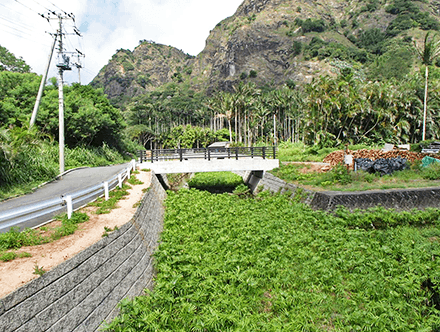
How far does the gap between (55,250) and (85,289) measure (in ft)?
3.81

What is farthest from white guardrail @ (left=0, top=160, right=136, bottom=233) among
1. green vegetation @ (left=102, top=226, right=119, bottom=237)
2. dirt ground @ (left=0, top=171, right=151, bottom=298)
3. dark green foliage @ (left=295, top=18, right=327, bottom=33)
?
dark green foliage @ (left=295, top=18, right=327, bottom=33)

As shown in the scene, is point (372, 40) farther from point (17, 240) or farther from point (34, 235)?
point (17, 240)

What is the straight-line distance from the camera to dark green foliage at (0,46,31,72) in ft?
155

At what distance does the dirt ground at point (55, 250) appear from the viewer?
4166 millimetres

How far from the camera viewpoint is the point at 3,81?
26312 mm

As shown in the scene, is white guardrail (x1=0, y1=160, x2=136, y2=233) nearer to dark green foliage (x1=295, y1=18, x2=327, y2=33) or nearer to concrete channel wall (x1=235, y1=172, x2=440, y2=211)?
concrete channel wall (x1=235, y1=172, x2=440, y2=211)

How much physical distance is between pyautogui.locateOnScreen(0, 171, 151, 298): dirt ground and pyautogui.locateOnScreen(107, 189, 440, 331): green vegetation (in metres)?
1.42

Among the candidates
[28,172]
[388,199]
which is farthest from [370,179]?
[28,172]

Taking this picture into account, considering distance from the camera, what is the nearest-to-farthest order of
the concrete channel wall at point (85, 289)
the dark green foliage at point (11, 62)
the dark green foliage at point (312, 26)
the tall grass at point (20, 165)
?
the concrete channel wall at point (85, 289) → the tall grass at point (20, 165) → the dark green foliage at point (11, 62) → the dark green foliage at point (312, 26)

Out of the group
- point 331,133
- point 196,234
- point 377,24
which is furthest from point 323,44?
point 196,234

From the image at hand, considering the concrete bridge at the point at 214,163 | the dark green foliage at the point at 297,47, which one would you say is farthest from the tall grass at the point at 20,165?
the dark green foliage at the point at 297,47

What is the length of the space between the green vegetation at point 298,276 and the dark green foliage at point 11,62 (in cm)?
5280

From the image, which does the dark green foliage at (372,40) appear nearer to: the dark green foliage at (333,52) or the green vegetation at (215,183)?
the dark green foliage at (333,52)

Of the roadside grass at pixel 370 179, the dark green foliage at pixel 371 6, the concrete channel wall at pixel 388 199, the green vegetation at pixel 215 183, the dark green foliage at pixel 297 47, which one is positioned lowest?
the green vegetation at pixel 215 183
